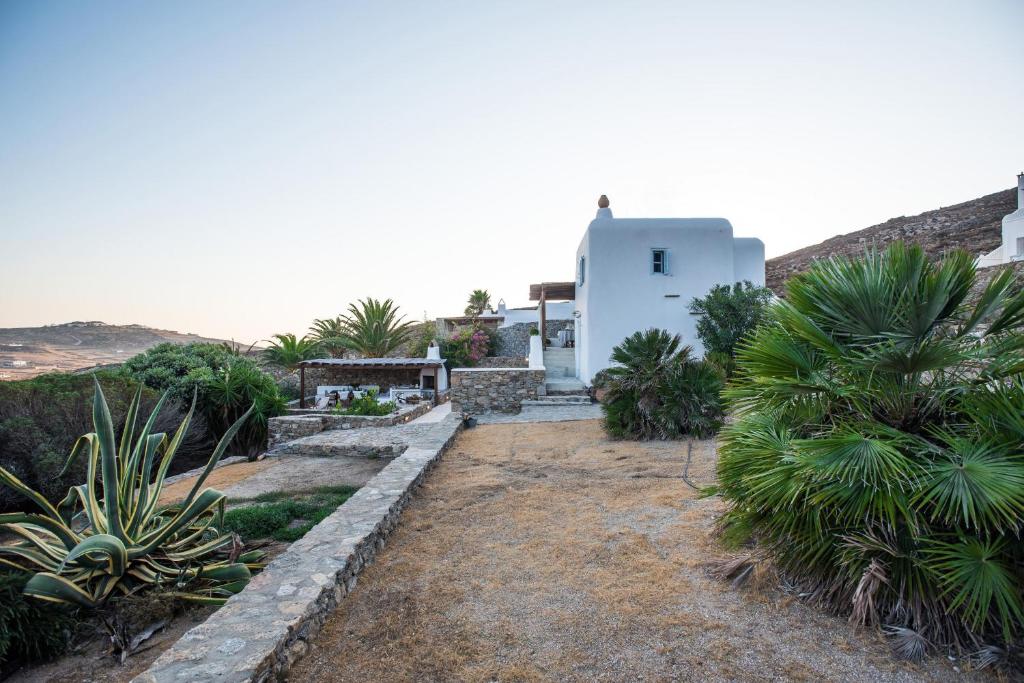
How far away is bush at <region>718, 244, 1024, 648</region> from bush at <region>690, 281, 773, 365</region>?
11.0 m

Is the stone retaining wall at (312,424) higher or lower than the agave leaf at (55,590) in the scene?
lower

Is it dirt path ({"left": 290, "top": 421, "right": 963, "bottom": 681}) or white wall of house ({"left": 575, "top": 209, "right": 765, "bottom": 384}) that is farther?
white wall of house ({"left": 575, "top": 209, "right": 765, "bottom": 384})

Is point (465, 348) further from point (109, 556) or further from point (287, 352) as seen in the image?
point (109, 556)

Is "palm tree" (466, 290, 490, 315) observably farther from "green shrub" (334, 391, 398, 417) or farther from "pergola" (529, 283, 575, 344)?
"green shrub" (334, 391, 398, 417)

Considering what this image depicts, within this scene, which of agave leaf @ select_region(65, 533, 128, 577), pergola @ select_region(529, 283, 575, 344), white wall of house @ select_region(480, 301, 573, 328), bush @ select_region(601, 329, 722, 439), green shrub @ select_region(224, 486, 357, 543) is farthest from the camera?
white wall of house @ select_region(480, 301, 573, 328)

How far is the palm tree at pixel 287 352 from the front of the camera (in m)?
26.2

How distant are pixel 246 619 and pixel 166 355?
15.5 metres

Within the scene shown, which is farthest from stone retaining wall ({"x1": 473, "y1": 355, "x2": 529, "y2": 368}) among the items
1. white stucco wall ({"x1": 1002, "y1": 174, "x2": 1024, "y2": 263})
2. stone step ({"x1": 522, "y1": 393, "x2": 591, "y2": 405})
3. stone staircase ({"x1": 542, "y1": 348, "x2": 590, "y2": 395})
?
white stucco wall ({"x1": 1002, "y1": 174, "x2": 1024, "y2": 263})

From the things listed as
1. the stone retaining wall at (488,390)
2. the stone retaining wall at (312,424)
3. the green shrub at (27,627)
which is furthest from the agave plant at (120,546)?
the stone retaining wall at (488,390)

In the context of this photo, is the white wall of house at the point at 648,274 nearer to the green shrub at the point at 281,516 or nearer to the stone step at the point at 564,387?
the stone step at the point at 564,387

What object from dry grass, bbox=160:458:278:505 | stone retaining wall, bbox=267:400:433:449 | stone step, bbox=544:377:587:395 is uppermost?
stone step, bbox=544:377:587:395

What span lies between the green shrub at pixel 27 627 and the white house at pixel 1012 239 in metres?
17.3

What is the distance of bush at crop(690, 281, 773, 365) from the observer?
44.5ft

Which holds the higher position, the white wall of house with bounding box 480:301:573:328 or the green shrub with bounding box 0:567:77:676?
the white wall of house with bounding box 480:301:573:328
